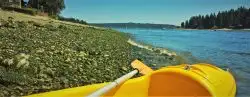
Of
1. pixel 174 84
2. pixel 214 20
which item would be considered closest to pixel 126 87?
pixel 174 84

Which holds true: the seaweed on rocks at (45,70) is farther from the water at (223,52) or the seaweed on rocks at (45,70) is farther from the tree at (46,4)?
the tree at (46,4)

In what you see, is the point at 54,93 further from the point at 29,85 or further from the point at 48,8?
the point at 48,8

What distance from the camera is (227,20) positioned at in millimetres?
173250

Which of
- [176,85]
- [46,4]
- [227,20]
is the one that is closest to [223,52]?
[176,85]

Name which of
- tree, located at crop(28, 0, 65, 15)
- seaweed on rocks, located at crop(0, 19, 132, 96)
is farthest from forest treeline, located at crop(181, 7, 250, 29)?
seaweed on rocks, located at crop(0, 19, 132, 96)

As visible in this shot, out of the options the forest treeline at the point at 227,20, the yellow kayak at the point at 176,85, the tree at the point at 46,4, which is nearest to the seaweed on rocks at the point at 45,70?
the yellow kayak at the point at 176,85

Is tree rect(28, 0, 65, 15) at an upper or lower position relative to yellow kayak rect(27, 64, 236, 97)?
upper

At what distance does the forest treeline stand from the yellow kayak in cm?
16006

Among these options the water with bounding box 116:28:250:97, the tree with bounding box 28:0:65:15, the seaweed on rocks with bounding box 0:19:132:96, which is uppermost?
the tree with bounding box 28:0:65:15

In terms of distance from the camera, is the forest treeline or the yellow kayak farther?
the forest treeline

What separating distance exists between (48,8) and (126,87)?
65.7m

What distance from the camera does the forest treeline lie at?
163 metres

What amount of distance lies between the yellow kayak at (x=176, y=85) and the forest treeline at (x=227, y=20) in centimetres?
16006

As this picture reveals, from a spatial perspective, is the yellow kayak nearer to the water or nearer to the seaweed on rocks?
the seaweed on rocks
